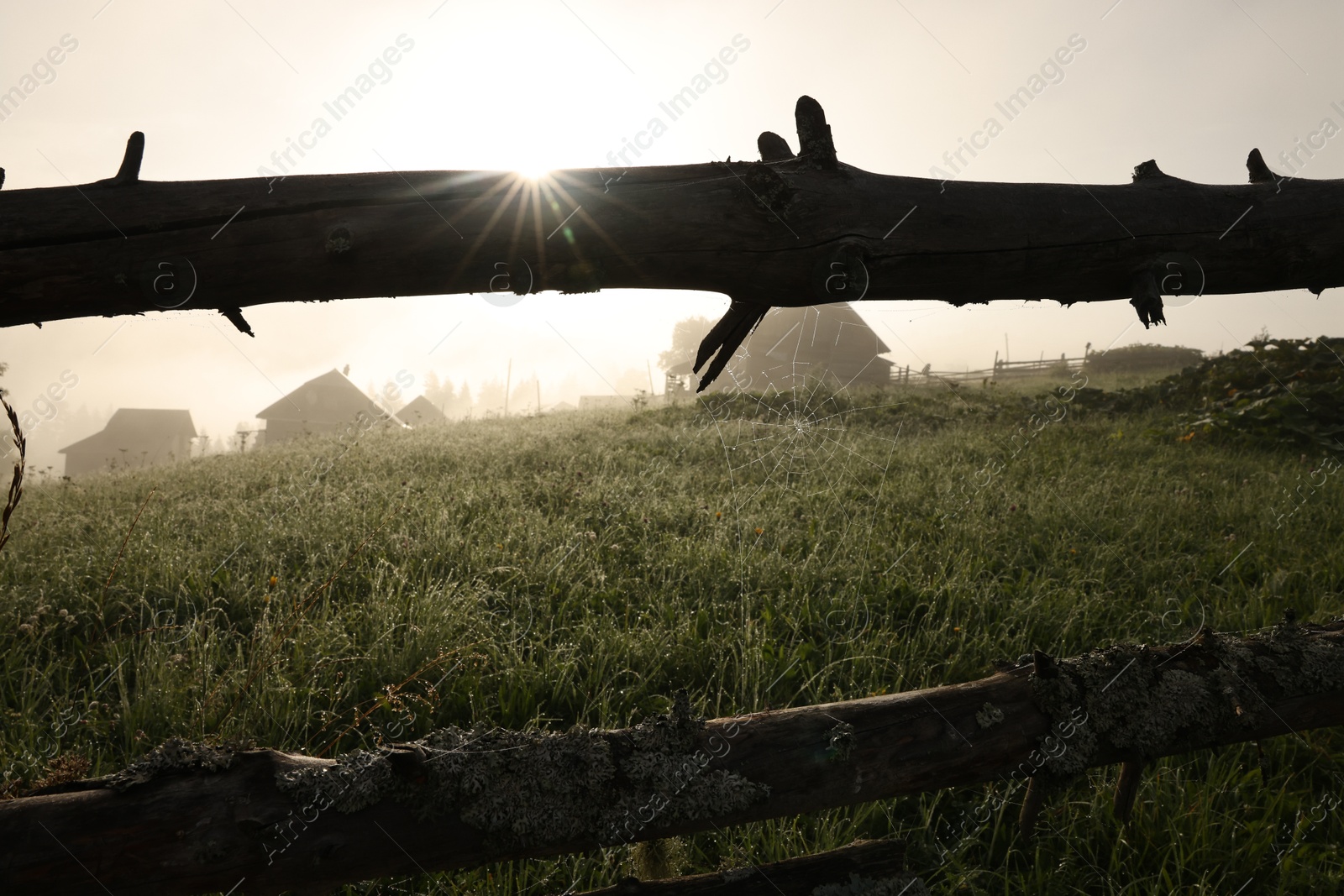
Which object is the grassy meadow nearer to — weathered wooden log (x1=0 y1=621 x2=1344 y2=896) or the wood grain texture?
weathered wooden log (x1=0 y1=621 x2=1344 y2=896)

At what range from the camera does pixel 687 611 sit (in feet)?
11.8

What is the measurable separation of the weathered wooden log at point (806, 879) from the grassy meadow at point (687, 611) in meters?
0.76

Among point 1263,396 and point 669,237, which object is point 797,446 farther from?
Answer: point 1263,396

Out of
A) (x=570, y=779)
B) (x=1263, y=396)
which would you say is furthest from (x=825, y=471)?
(x=1263, y=396)

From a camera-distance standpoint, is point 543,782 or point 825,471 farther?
point 825,471

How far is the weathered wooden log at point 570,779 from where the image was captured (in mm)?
1225

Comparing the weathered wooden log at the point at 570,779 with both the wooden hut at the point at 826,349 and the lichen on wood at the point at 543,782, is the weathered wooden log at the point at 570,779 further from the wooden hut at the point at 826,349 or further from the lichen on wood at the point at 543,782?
the wooden hut at the point at 826,349

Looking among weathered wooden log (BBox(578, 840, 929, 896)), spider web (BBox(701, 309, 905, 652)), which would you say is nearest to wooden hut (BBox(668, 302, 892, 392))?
spider web (BBox(701, 309, 905, 652))

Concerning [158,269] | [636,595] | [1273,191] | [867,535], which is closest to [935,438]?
[867,535]

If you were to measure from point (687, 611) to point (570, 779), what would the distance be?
87.5 inches

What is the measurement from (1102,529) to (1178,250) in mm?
4028

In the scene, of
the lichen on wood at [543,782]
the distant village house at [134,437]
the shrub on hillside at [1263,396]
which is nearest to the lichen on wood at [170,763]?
the lichen on wood at [543,782]

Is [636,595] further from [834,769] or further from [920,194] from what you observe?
[920,194]

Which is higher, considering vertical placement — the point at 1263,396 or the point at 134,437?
the point at 1263,396
